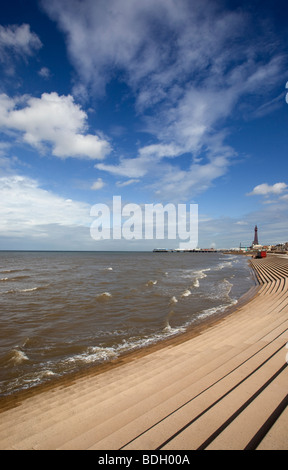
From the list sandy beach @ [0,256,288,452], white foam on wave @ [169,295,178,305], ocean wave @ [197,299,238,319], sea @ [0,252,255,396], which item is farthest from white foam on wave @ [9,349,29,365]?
white foam on wave @ [169,295,178,305]

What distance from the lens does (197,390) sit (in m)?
Answer: 4.00

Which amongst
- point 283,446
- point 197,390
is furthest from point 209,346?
point 283,446

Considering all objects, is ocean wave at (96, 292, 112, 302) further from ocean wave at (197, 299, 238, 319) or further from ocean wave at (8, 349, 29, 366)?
ocean wave at (8, 349, 29, 366)

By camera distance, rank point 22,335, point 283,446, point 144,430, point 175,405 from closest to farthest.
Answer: point 283,446 < point 144,430 < point 175,405 < point 22,335

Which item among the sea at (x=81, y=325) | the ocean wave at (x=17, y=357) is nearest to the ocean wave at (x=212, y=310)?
the sea at (x=81, y=325)

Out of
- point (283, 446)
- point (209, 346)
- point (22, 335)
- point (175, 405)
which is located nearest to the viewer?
point (283, 446)

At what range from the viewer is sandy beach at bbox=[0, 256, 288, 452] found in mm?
2723

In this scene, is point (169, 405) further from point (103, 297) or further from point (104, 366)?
point (103, 297)

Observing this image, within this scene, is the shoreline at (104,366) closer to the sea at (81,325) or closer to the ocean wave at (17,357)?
the sea at (81,325)

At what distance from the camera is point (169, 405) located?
366 cm
